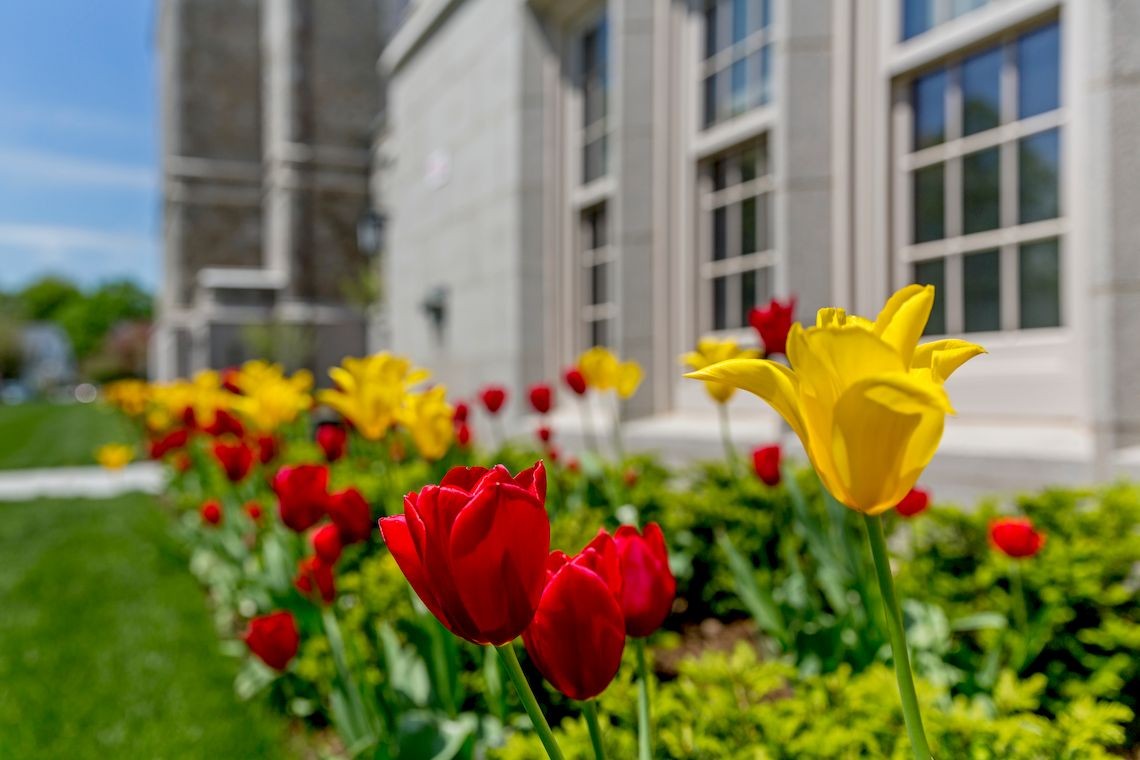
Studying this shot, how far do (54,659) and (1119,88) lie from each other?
488 centimetres

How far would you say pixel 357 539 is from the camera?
1558 millimetres

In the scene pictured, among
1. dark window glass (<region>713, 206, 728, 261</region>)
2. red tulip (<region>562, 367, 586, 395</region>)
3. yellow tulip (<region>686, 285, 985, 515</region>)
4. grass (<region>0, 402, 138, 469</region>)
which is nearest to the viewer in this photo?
yellow tulip (<region>686, 285, 985, 515</region>)

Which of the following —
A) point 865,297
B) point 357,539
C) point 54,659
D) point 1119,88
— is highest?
point 1119,88

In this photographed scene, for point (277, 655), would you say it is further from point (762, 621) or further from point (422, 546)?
point (762, 621)

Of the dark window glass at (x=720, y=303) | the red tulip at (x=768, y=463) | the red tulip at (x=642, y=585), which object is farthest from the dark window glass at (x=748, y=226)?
the red tulip at (x=642, y=585)

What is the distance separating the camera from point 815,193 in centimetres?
424

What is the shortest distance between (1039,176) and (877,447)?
357 centimetres

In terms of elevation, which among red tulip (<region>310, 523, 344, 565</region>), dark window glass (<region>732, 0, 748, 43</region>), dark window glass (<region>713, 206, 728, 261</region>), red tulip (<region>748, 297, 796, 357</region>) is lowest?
red tulip (<region>310, 523, 344, 565</region>)

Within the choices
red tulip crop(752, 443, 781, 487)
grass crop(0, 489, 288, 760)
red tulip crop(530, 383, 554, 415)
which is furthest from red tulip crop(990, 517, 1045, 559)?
grass crop(0, 489, 288, 760)

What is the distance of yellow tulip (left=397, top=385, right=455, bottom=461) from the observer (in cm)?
185

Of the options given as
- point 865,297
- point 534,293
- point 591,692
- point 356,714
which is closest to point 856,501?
point 591,692

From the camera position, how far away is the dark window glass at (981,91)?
147 inches

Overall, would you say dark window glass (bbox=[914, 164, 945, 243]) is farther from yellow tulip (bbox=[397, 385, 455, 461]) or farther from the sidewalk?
the sidewalk

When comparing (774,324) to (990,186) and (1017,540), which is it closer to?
(1017,540)
